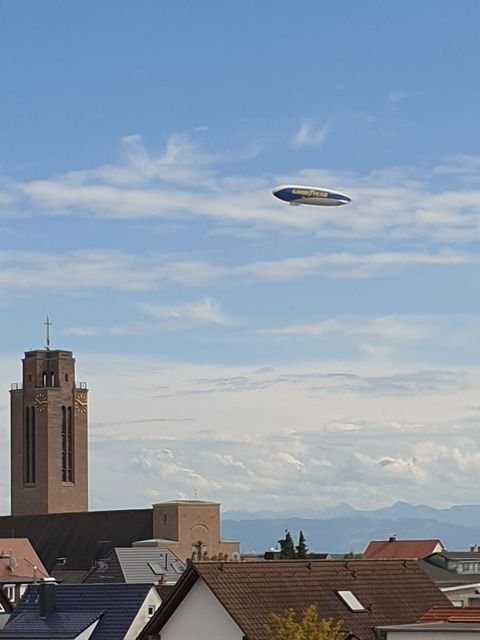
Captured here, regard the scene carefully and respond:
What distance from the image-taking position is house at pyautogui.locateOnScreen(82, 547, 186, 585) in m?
97.0

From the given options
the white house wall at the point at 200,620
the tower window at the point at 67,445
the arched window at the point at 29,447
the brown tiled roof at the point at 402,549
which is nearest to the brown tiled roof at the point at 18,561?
the brown tiled roof at the point at 402,549

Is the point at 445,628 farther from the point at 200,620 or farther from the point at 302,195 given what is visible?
the point at 302,195

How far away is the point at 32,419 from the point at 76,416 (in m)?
5.19

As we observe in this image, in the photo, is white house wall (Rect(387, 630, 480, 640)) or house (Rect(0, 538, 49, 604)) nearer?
white house wall (Rect(387, 630, 480, 640))

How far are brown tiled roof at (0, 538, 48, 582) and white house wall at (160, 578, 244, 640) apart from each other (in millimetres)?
58213

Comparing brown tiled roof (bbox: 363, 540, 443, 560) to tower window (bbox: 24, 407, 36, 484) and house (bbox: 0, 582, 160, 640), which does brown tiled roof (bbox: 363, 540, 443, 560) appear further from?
house (bbox: 0, 582, 160, 640)

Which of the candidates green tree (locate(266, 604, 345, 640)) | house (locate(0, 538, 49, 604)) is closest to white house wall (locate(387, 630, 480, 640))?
green tree (locate(266, 604, 345, 640))

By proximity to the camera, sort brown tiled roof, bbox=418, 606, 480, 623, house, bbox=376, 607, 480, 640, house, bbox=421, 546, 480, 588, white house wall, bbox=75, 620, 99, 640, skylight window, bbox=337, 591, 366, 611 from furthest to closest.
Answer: house, bbox=421, 546, 480, 588 < white house wall, bbox=75, 620, 99, 640 < skylight window, bbox=337, 591, 366, 611 < brown tiled roof, bbox=418, 606, 480, 623 < house, bbox=376, 607, 480, 640

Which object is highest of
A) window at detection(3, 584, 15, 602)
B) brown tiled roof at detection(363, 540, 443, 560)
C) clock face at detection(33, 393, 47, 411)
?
clock face at detection(33, 393, 47, 411)

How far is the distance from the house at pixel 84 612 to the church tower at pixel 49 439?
139 meters

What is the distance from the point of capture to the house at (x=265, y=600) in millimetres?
45438

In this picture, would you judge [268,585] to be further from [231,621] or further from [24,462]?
[24,462]

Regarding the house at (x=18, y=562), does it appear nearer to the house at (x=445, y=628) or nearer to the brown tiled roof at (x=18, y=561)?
the brown tiled roof at (x=18, y=561)

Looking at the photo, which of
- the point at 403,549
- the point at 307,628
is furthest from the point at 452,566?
the point at 307,628
